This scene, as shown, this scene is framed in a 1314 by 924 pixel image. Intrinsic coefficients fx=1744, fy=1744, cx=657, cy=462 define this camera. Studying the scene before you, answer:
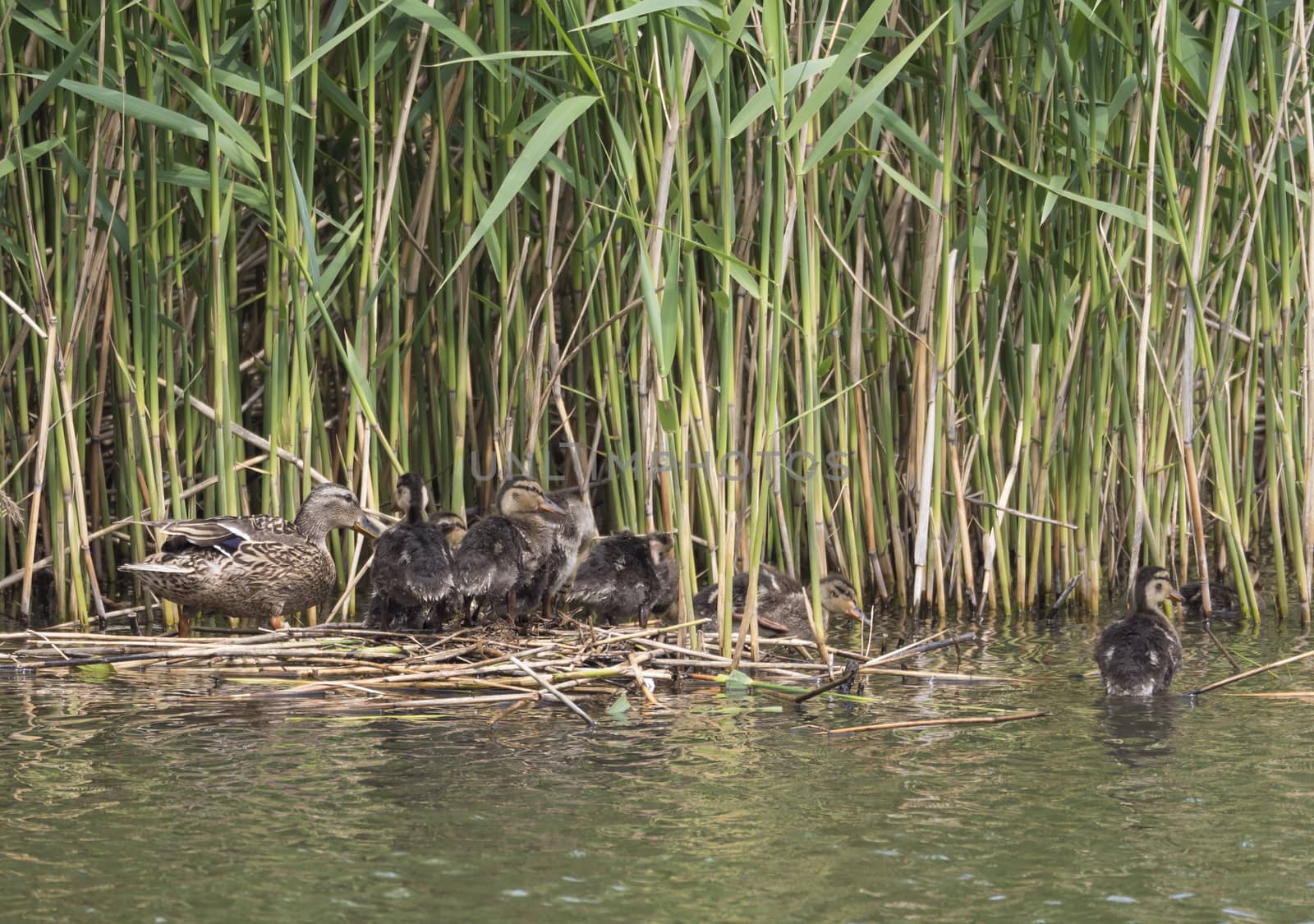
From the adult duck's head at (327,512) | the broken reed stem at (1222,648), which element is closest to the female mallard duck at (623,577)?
the adult duck's head at (327,512)

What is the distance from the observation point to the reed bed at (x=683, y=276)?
677 centimetres

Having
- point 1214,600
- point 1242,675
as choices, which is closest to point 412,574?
point 1242,675

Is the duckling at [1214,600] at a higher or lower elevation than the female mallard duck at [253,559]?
lower

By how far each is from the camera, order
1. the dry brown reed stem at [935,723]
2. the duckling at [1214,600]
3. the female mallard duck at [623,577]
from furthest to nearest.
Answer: the duckling at [1214,600] → the female mallard duck at [623,577] → the dry brown reed stem at [935,723]

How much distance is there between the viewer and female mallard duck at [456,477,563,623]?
6773mm

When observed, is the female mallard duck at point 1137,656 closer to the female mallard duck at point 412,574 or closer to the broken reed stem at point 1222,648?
the broken reed stem at point 1222,648

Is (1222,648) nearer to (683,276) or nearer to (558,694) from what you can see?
(683,276)

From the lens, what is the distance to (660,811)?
4.50 m

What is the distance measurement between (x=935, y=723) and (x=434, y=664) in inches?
72.3

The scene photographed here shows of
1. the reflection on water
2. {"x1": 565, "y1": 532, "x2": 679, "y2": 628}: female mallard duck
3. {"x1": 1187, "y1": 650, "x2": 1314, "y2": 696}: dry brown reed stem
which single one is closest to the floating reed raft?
{"x1": 565, "y1": 532, "x2": 679, "y2": 628}: female mallard duck

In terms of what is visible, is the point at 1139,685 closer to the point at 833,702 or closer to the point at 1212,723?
the point at 1212,723

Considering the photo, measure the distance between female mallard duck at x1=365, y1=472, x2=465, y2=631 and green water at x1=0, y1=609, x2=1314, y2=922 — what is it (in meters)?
0.85

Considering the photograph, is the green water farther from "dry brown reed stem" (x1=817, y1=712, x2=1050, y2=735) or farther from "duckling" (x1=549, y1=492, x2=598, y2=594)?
"duckling" (x1=549, y1=492, x2=598, y2=594)

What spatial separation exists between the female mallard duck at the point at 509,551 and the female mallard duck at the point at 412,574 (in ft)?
0.28
